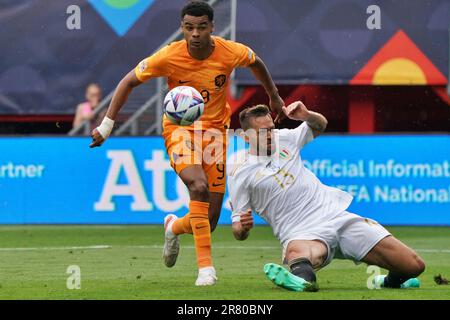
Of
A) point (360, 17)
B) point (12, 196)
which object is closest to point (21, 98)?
point (12, 196)

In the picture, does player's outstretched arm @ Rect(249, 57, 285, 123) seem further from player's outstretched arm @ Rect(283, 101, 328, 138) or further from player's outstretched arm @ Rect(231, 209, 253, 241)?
player's outstretched arm @ Rect(231, 209, 253, 241)

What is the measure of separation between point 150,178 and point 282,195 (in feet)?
25.1

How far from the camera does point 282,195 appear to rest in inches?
372

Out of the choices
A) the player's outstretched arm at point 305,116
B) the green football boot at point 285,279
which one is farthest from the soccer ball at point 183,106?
the green football boot at point 285,279

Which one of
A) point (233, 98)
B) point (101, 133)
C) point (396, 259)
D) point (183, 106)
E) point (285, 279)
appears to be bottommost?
point (285, 279)

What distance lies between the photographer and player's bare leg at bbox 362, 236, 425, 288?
30.3 ft

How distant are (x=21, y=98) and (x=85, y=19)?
1775 mm

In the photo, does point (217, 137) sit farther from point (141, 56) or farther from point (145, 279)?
point (141, 56)

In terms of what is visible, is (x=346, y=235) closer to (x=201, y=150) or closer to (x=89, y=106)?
(x=201, y=150)

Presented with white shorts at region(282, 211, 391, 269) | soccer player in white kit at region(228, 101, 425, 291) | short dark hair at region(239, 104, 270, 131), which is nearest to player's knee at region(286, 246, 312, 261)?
soccer player in white kit at region(228, 101, 425, 291)

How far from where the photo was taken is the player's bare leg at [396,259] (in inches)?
363

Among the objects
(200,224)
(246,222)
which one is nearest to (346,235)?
(246,222)

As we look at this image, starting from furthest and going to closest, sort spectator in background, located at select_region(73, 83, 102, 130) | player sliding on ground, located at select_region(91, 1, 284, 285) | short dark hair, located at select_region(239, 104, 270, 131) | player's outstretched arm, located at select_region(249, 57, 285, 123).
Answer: spectator in background, located at select_region(73, 83, 102, 130)
player's outstretched arm, located at select_region(249, 57, 285, 123)
player sliding on ground, located at select_region(91, 1, 284, 285)
short dark hair, located at select_region(239, 104, 270, 131)

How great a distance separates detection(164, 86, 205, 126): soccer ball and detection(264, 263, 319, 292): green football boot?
1623 mm
